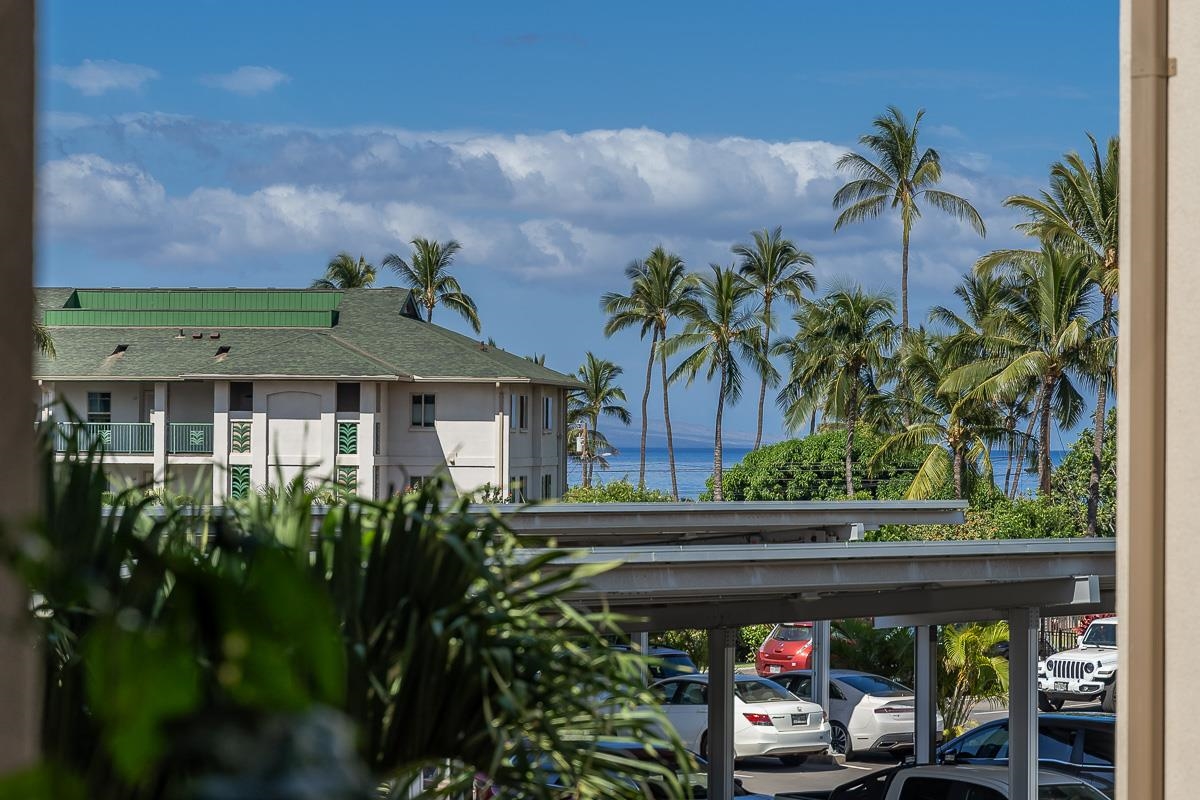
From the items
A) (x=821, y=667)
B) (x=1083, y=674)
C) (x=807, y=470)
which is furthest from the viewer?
(x=807, y=470)

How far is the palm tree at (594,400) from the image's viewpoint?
93.2m

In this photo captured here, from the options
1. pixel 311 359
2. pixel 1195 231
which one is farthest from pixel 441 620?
pixel 311 359

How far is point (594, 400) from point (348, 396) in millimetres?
51377

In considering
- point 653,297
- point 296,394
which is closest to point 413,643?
point 296,394

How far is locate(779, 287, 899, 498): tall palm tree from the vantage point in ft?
189

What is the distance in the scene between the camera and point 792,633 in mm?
31328

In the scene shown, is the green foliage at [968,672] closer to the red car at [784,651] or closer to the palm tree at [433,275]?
the red car at [784,651]

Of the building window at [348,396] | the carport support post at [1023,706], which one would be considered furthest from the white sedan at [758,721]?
the building window at [348,396]

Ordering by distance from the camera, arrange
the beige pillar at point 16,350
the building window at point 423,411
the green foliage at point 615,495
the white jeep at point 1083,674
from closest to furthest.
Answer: the beige pillar at point 16,350 < the white jeep at point 1083,674 < the building window at point 423,411 < the green foliage at point 615,495

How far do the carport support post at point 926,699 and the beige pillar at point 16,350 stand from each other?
653 inches

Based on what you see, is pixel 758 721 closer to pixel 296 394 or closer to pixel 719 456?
pixel 296 394

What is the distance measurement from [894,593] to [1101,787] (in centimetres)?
265


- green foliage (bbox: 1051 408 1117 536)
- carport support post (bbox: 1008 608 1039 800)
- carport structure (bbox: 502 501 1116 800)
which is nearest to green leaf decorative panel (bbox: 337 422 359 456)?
green foliage (bbox: 1051 408 1117 536)

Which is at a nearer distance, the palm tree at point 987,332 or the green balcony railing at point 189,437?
the green balcony railing at point 189,437
